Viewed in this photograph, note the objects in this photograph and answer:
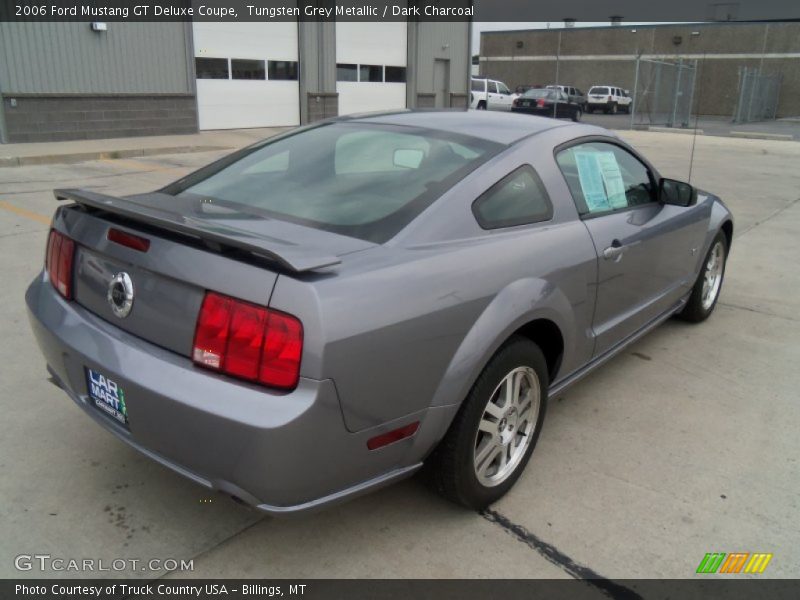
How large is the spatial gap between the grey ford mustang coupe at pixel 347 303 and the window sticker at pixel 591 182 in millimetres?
14

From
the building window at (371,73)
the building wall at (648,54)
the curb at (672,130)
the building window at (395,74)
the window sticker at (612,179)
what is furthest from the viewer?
the building wall at (648,54)

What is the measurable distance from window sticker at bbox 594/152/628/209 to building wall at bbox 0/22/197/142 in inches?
525

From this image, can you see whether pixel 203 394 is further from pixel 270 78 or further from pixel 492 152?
pixel 270 78

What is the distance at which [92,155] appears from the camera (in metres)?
12.6

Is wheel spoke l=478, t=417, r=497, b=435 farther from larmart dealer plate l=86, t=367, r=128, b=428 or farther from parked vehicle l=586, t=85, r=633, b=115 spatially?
parked vehicle l=586, t=85, r=633, b=115

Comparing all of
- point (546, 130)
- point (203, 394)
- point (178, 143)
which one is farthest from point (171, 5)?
point (203, 394)

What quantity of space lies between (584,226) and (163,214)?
1857mm

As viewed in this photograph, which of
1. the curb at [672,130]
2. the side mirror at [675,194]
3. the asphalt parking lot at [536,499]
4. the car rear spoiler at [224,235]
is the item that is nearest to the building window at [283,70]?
the curb at [672,130]

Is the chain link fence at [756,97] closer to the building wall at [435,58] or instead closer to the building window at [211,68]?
the building wall at [435,58]

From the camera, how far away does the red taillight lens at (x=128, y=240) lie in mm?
2234

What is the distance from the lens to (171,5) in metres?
15.6
